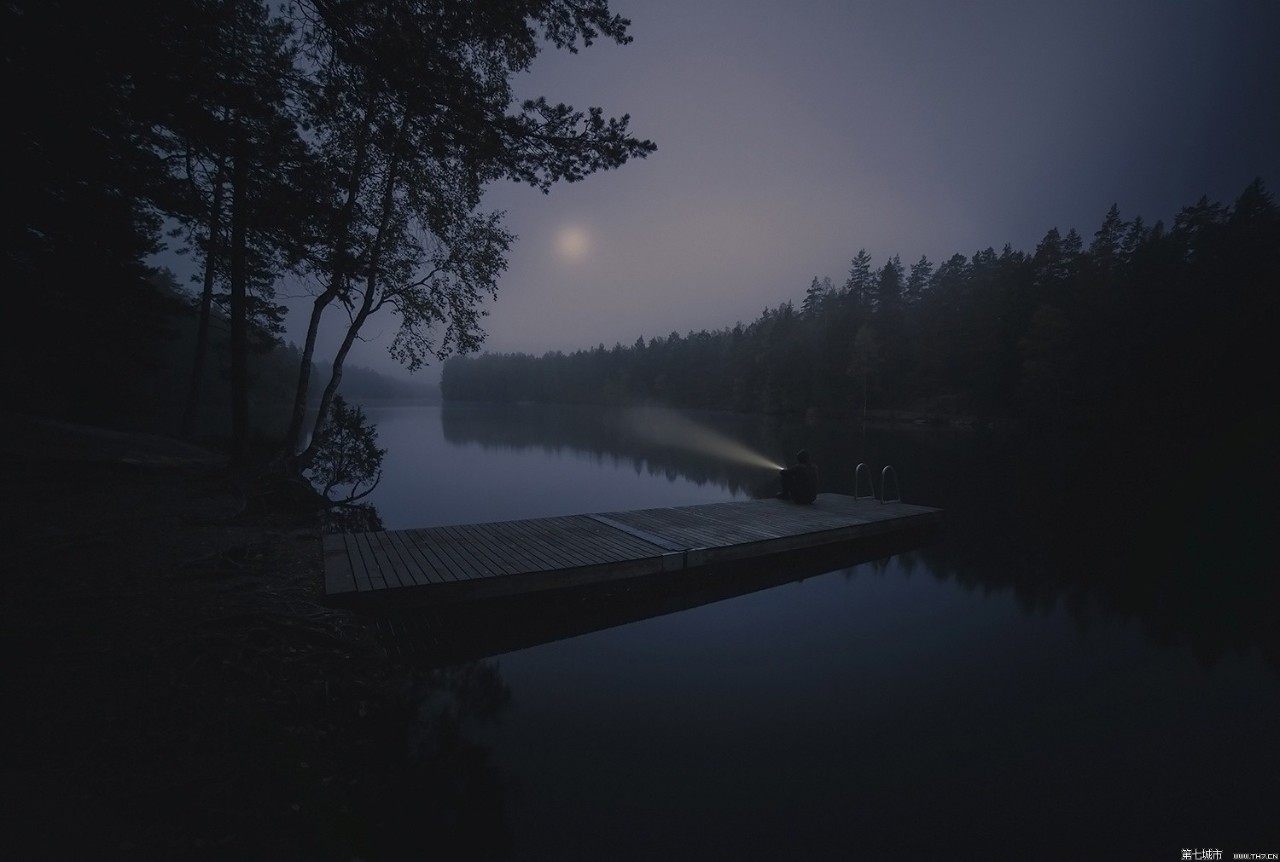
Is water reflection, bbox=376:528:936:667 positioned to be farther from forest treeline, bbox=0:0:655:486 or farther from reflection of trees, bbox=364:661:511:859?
forest treeline, bbox=0:0:655:486

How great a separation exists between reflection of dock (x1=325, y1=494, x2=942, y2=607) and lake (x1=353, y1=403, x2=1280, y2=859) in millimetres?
849

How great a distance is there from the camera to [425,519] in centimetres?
1625

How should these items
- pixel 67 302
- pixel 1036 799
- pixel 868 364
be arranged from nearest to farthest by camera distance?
pixel 1036 799, pixel 67 302, pixel 868 364

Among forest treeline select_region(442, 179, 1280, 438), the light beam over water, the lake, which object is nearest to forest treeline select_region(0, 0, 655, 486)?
the lake

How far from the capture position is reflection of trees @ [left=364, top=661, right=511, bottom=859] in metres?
3.83

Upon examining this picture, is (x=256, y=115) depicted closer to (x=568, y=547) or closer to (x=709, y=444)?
(x=568, y=547)

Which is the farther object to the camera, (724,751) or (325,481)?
(325,481)

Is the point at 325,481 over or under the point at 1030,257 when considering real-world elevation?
under

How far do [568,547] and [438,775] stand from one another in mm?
4680

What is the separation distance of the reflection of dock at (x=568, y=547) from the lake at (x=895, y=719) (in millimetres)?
849

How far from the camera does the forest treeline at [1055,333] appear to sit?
3675cm

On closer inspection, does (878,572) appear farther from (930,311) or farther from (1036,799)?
(930,311)

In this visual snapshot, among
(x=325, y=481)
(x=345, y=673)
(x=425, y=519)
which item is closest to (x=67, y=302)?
(x=325, y=481)

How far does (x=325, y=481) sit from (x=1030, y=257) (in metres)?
70.4
